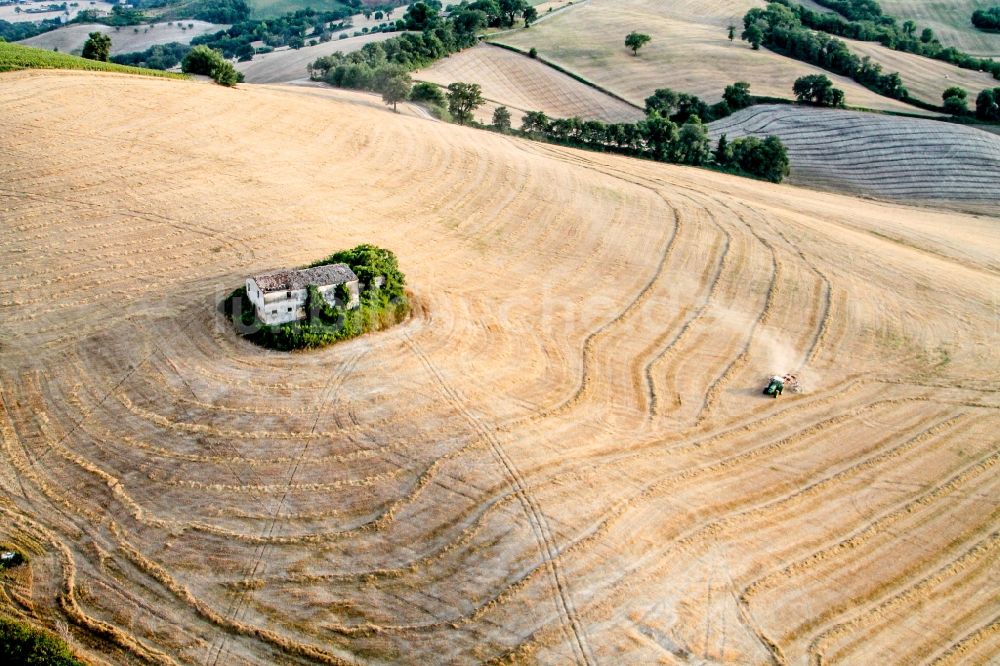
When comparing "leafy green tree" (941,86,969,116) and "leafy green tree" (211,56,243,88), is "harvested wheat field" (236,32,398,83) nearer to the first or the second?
"leafy green tree" (211,56,243,88)

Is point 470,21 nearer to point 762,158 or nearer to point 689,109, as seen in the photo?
point 689,109

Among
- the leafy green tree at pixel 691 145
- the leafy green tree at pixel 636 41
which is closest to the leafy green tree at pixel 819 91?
the leafy green tree at pixel 636 41

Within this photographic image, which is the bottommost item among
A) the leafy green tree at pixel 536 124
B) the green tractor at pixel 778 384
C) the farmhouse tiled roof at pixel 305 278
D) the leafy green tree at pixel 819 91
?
the green tractor at pixel 778 384

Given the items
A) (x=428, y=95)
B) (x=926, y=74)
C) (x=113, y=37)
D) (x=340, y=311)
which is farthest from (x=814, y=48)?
(x=113, y=37)

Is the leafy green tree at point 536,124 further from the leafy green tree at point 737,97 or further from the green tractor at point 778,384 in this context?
the green tractor at point 778,384

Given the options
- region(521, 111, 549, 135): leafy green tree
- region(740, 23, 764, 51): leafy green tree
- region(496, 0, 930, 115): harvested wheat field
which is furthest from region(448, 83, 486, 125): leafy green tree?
region(740, 23, 764, 51): leafy green tree
